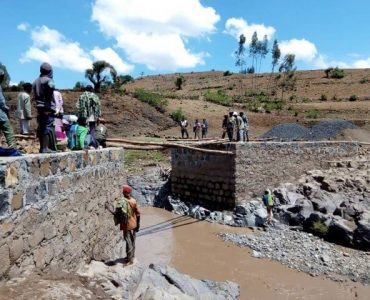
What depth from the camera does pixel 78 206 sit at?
18.9 ft

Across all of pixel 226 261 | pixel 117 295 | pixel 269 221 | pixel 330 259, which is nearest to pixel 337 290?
pixel 330 259

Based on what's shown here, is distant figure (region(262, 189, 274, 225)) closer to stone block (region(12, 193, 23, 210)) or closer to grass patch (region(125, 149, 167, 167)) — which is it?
grass patch (region(125, 149, 167, 167))

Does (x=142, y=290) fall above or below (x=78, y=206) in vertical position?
below

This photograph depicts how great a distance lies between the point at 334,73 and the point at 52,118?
62280 millimetres

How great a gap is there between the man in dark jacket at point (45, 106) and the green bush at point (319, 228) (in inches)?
402

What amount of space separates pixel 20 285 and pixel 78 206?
6.15 feet

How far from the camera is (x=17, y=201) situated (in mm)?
4160

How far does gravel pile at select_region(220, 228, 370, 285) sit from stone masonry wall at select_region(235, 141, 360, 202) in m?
2.01

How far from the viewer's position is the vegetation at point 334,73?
61.8 meters

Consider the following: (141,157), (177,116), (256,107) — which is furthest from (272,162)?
(256,107)

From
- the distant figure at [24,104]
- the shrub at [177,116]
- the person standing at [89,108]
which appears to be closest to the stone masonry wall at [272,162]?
the person standing at [89,108]

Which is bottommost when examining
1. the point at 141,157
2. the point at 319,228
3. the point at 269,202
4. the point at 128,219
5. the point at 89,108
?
the point at 319,228

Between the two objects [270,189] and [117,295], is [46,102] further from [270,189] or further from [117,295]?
[270,189]

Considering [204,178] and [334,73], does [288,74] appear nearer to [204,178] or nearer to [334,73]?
[334,73]
